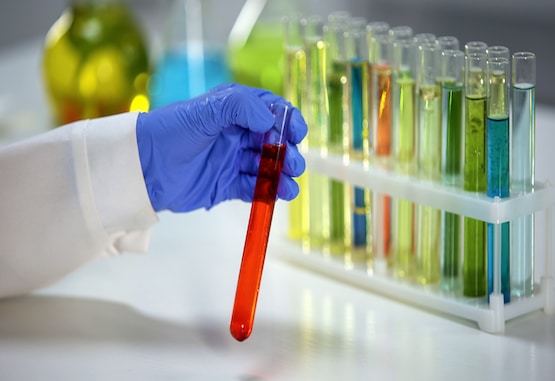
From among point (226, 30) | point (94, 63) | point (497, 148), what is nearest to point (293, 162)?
point (497, 148)

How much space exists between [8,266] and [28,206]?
0.29ft

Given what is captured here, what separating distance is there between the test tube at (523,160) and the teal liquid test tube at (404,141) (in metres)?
0.14

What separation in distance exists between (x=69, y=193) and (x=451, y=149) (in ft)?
1.63

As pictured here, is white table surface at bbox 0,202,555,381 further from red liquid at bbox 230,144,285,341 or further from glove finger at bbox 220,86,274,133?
glove finger at bbox 220,86,274,133

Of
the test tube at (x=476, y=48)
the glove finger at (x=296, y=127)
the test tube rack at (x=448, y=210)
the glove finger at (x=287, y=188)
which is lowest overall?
the test tube rack at (x=448, y=210)

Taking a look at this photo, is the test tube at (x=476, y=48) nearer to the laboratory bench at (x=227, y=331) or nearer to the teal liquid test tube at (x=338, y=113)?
the teal liquid test tube at (x=338, y=113)

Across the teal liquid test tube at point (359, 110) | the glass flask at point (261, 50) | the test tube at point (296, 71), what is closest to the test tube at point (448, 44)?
the teal liquid test tube at point (359, 110)

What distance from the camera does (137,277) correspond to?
1487mm

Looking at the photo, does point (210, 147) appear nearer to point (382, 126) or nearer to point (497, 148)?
point (382, 126)

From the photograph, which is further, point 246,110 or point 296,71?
point 296,71

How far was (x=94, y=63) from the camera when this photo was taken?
6.29 ft

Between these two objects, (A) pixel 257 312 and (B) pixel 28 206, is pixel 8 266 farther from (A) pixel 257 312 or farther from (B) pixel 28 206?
(A) pixel 257 312

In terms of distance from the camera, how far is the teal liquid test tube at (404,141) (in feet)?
4.32

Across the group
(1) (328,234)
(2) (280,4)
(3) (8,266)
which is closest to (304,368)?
(1) (328,234)
